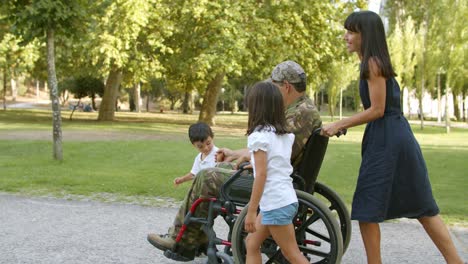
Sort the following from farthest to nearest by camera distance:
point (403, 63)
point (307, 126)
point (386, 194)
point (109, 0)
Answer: point (403, 63), point (109, 0), point (307, 126), point (386, 194)

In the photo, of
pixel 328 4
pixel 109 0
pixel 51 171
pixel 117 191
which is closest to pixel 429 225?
pixel 117 191

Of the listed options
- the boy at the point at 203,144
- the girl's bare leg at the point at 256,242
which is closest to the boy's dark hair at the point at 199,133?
the boy at the point at 203,144

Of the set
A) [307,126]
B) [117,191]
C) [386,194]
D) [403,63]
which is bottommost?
[117,191]

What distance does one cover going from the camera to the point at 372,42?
3.87 meters

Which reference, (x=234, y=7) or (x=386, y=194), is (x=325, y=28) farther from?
(x=386, y=194)

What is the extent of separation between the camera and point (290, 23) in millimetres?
25188

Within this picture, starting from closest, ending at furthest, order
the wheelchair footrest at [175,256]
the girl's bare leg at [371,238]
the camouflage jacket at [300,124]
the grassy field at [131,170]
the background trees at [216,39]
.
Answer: the girl's bare leg at [371,238] < the camouflage jacket at [300,124] < the wheelchair footrest at [175,256] < the grassy field at [131,170] < the background trees at [216,39]

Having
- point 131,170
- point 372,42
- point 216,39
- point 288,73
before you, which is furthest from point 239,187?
point 216,39

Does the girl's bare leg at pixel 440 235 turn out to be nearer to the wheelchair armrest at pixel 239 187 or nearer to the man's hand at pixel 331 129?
the man's hand at pixel 331 129

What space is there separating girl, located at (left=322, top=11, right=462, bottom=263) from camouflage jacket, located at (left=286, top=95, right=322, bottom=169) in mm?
344

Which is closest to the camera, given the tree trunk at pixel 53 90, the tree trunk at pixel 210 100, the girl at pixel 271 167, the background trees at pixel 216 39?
the girl at pixel 271 167

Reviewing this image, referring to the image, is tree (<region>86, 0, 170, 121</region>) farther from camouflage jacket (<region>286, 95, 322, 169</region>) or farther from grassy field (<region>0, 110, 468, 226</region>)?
camouflage jacket (<region>286, 95, 322, 169</region>)

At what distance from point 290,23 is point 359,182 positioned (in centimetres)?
2173

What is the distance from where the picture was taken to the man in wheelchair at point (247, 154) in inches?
167
